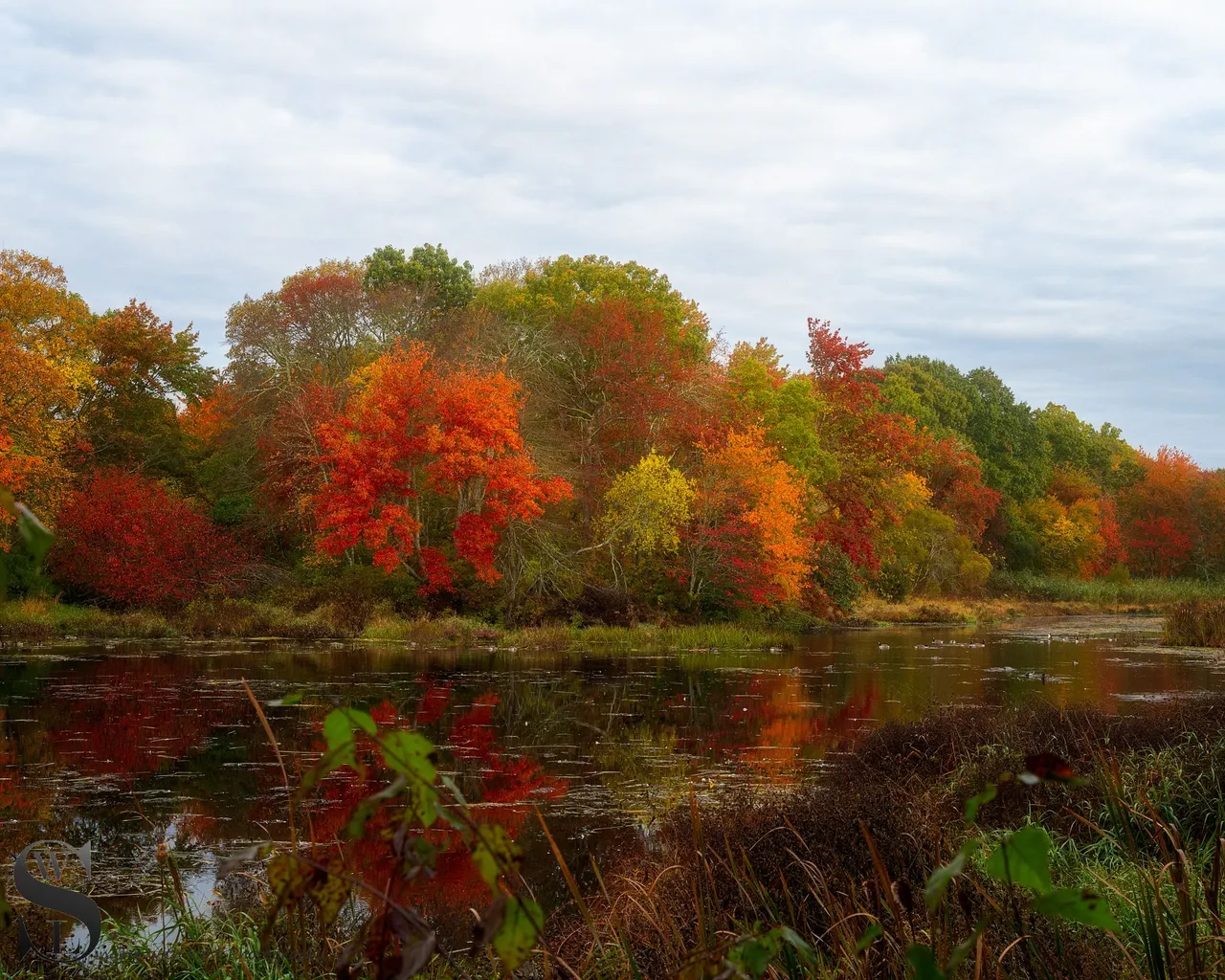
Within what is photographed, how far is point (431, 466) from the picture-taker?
84.9 feet

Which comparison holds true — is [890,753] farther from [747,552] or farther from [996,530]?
[996,530]

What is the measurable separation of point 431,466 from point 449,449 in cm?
77

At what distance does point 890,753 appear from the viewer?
9.91 meters

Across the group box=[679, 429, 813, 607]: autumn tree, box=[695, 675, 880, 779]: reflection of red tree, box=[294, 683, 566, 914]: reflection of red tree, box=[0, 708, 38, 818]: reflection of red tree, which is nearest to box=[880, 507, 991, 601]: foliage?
box=[679, 429, 813, 607]: autumn tree

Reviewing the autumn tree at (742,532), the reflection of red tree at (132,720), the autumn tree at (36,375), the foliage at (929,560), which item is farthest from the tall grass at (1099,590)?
the reflection of red tree at (132,720)

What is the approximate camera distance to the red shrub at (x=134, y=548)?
84.7ft

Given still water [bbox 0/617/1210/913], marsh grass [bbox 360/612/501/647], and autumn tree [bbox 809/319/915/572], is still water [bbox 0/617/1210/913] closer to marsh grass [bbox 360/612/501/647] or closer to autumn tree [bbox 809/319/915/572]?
marsh grass [bbox 360/612/501/647]

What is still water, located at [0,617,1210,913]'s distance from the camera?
8.54m

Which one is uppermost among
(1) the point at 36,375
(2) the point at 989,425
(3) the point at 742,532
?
(2) the point at 989,425

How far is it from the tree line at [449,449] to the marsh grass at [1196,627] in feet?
28.4

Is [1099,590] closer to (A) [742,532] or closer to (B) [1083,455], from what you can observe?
(B) [1083,455]

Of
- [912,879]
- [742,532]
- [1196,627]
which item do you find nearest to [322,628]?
[742,532]

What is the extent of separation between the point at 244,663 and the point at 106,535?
27.3 feet

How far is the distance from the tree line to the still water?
3.81 m
